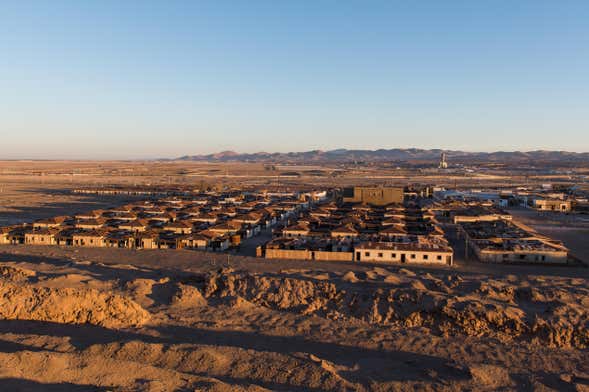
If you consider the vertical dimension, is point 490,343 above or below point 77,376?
below

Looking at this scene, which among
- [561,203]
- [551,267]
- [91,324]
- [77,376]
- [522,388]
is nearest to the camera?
[77,376]

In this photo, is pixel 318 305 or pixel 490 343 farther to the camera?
pixel 318 305

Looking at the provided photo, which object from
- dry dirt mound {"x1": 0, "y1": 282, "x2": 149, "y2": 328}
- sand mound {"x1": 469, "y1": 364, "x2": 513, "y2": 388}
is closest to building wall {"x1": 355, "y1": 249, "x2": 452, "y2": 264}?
sand mound {"x1": 469, "y1": 364, "x2": 513, "y2": 388}

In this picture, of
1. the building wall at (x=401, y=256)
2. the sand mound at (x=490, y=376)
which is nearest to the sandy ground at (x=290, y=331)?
the sand mound at (x=490, y=376)

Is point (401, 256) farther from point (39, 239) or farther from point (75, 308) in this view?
point (39, 239)

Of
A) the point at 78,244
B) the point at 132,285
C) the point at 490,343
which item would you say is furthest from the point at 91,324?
the point at 78,244

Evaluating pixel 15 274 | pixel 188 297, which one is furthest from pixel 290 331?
pixel 15 274

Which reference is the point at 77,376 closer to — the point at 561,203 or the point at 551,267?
the point at 551,267
